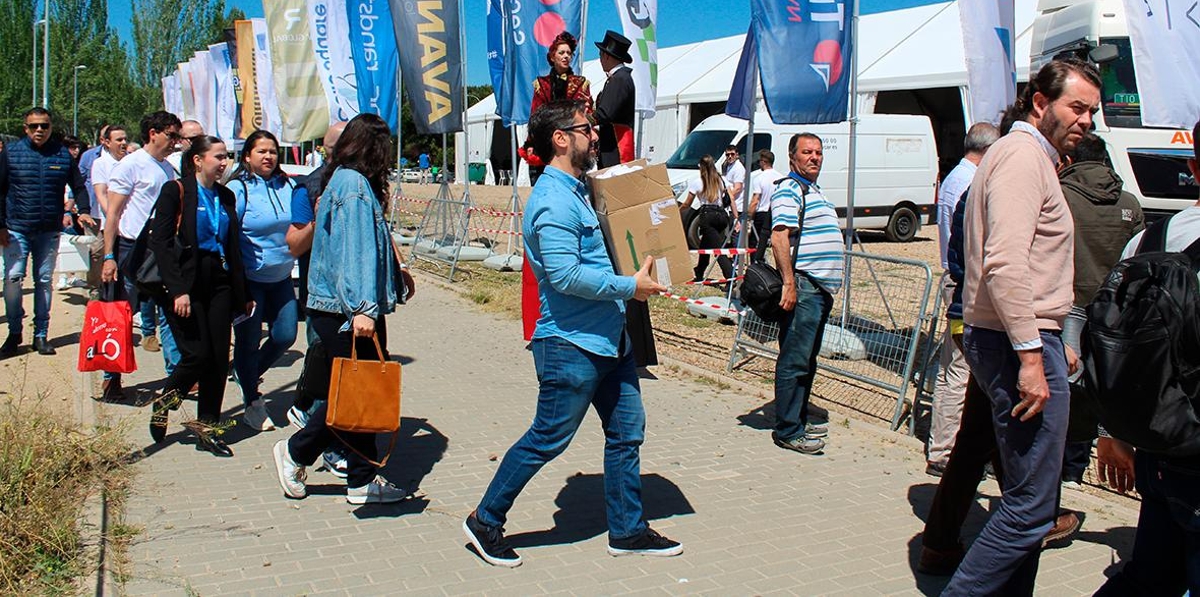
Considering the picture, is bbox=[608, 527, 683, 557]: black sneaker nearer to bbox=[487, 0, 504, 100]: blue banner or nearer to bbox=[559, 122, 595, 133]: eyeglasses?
bbox=[559, 122, 595, 133]: eyeglasses

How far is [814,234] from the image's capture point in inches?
235

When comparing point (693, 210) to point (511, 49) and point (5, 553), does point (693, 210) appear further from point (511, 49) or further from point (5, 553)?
point (5, 553)

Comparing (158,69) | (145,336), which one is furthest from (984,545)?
(158,69)

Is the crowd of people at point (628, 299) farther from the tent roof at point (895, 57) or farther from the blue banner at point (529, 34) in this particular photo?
the tent roof at point (895, 57)

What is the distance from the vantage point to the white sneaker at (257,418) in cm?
639

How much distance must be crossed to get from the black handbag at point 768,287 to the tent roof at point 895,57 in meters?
13.3

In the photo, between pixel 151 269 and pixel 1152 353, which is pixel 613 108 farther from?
pixel 1152 353

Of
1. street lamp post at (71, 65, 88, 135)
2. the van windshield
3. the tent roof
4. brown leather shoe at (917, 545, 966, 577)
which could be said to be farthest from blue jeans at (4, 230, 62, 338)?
street lamp post at (71, 65, 88, 135)

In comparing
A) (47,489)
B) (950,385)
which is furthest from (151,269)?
(950,385)

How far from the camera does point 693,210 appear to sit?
15.6m

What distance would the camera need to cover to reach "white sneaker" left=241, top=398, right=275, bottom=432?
21.0ft

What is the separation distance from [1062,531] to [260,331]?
183 inches

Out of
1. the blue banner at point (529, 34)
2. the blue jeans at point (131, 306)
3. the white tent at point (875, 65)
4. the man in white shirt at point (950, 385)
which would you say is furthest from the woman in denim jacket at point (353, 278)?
the white tent at point (875, 65)

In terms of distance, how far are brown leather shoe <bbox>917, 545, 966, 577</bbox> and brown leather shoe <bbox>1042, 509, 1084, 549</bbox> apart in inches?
24.6
